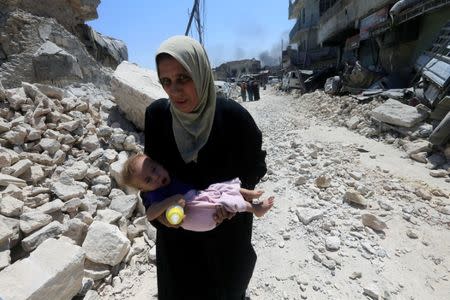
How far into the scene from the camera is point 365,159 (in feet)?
15.8

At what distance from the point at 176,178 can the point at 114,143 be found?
124 inches

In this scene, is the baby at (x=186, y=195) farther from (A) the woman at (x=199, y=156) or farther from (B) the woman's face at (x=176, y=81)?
(B) the woman's face at (x=176, y=81)

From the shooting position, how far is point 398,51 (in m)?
10.3

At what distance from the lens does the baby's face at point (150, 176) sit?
4.07 ft

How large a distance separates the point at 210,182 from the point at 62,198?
234 cm

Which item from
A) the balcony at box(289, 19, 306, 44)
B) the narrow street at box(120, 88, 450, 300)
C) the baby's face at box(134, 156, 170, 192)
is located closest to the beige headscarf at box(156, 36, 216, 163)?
the baby's face at box(134, 156, 170, 192)

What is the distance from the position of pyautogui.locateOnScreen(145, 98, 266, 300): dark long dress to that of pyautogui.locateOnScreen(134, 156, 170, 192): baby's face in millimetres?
66

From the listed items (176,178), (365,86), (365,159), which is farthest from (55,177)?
(365,86)

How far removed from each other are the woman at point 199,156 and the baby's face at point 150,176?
0.22 ft

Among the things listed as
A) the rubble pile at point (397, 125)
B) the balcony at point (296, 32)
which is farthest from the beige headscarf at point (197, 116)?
the balcony at point (296, 32)

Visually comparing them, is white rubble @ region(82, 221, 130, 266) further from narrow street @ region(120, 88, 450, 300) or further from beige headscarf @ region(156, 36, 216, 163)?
beige headscarf @ region(156, 36, 216, 163)

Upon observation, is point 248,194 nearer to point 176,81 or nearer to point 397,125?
point 176,81

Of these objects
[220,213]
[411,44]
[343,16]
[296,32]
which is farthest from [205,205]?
[296,32]

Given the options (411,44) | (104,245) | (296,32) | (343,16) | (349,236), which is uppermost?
(343,16)
